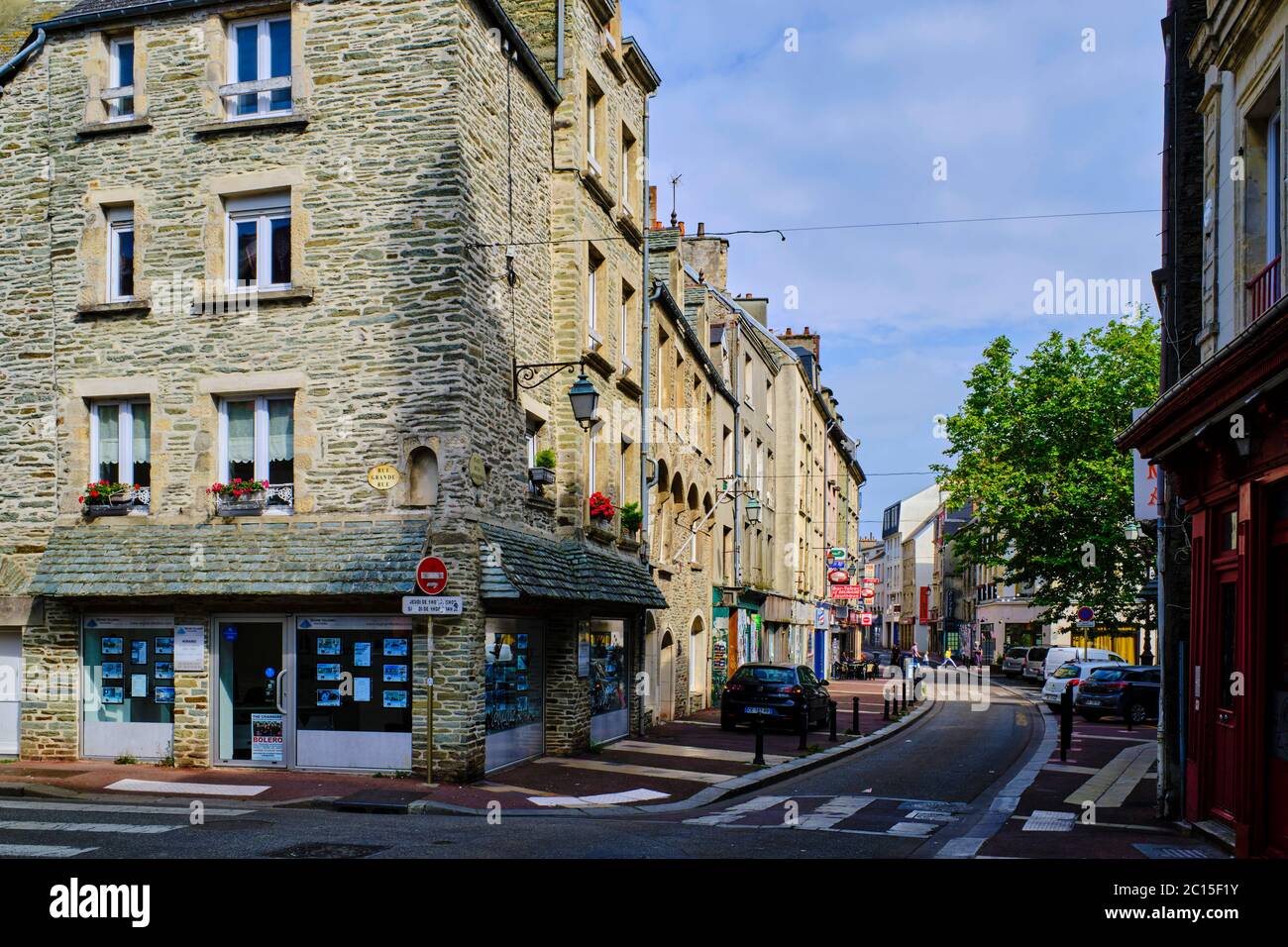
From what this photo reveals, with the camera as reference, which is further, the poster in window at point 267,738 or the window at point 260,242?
the window at point 260,242

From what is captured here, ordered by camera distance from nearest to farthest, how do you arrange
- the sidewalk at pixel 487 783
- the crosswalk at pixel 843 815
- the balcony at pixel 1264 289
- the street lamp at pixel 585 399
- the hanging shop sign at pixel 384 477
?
1. the balcony at pixel 1264 289
2. the crosswalk at pixel 843 815
3. the sidewalk at pixel 487 783
4. the hanging shop sign at pixel 384 477
5. the street lamp at pixel 585 399

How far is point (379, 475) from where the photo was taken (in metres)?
15.6

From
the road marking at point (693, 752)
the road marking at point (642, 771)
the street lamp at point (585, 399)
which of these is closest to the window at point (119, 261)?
the street lamp at point (585, 399)

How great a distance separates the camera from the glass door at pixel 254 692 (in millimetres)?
16031

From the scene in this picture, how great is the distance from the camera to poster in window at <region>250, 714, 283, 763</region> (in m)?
16.0

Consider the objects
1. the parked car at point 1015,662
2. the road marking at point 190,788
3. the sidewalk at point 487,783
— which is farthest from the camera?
the parked car at point 1015,662

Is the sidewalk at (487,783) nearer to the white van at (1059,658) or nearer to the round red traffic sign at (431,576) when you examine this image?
the round red traffic sign at (431,576)

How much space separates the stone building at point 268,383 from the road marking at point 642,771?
89 centimetres

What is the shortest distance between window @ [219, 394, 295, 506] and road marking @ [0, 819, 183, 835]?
5875 mm

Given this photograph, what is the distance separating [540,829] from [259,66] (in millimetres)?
11566

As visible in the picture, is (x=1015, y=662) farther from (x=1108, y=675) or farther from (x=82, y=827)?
(x=82, y=827)

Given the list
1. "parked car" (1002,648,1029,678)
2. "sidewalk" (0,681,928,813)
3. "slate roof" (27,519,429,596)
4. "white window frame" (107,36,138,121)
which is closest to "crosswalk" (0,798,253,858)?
"sidewalk" (0,681,928,813)
